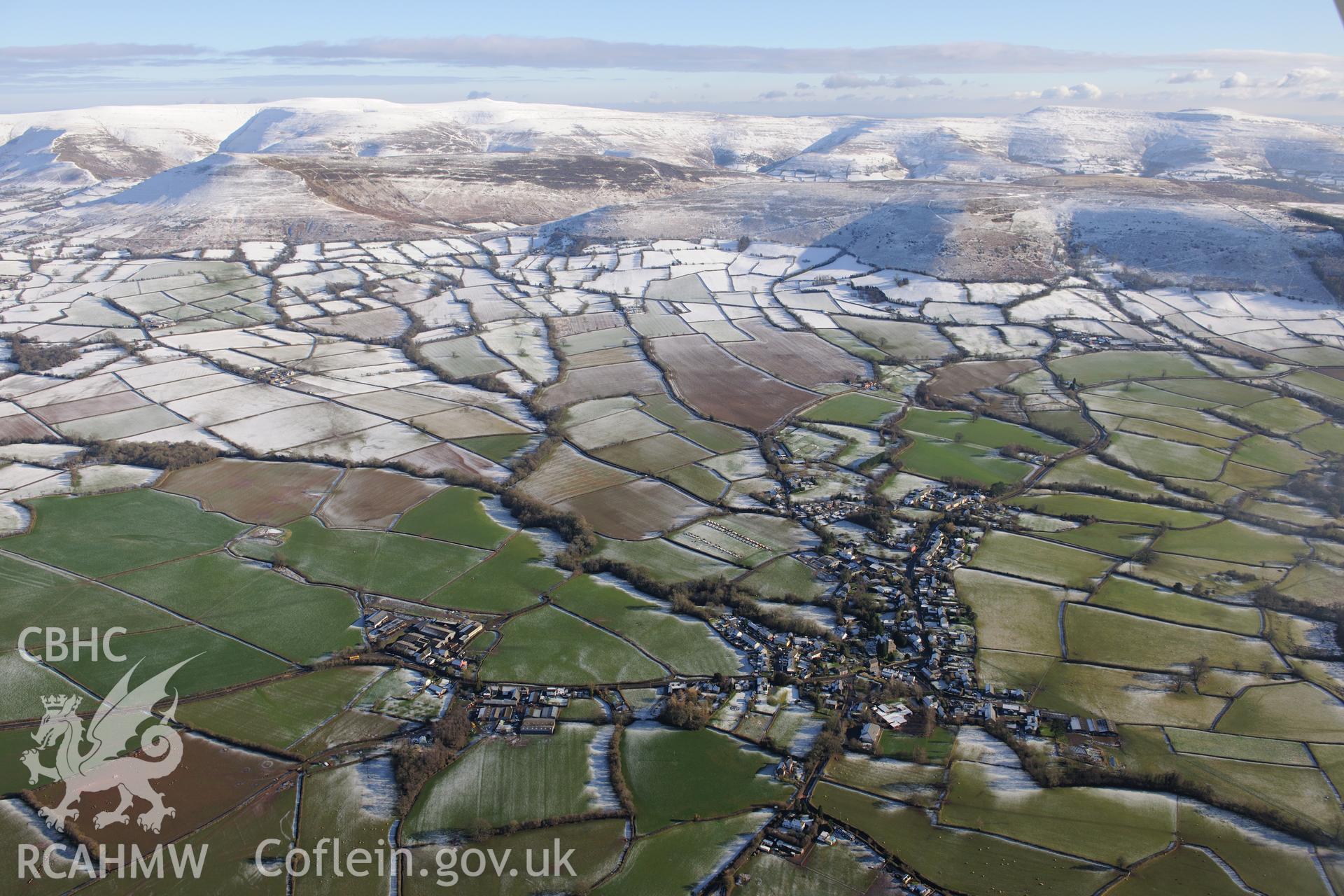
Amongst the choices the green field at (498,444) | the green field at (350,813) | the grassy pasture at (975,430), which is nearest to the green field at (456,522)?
the green field at (498,444)

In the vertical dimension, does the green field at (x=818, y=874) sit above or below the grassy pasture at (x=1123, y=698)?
below

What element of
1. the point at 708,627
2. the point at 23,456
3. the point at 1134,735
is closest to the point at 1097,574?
the point at 1134,735

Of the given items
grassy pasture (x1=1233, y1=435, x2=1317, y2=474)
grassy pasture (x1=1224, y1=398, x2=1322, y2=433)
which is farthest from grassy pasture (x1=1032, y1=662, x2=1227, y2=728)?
grassy pasture (x1=1224, y1=398, x2=1322, y2=433)

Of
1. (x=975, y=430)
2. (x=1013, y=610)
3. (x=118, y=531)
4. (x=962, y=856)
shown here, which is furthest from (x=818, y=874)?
(x=975, y=430)

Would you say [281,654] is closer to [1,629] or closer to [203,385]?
[1,629]

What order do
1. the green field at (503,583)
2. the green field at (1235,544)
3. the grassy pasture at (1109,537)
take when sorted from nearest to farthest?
the green field at (503,583) → the green field at (1235,544) → the grassy pasture at (1109,537)

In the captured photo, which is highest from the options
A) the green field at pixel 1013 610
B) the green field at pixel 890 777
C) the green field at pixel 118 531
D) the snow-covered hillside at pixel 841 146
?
the snow-covered hillside at pixel 841 146

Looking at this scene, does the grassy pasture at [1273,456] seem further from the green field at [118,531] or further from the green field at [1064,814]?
the green field at [118,531]
